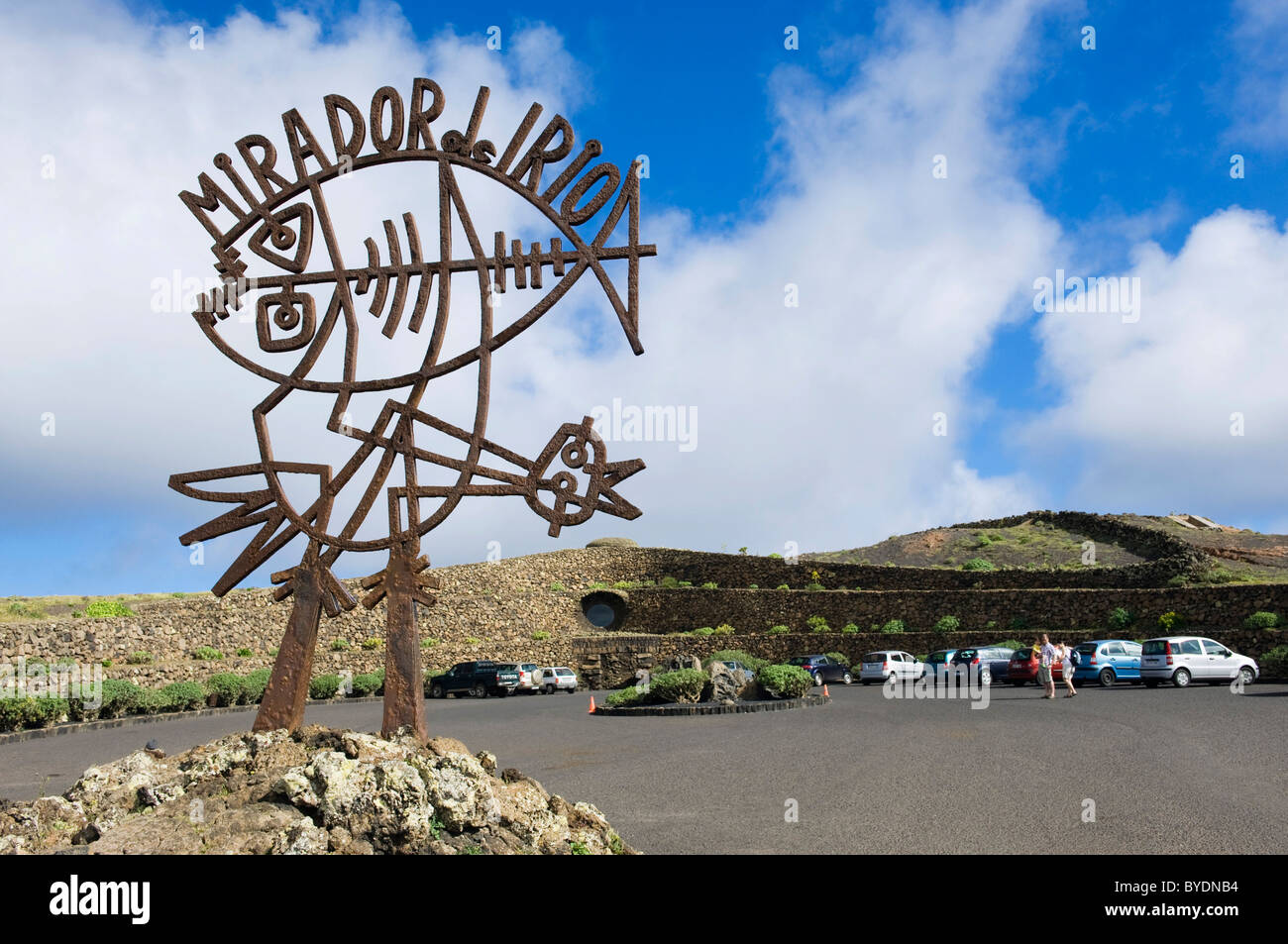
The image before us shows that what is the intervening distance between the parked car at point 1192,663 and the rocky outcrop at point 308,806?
67.8ft

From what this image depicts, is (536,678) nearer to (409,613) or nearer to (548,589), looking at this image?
(548,589)

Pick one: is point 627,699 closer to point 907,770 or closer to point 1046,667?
point 1046,667

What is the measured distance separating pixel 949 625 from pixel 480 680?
16.1 m

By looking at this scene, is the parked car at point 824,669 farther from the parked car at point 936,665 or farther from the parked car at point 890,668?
the parked car at point 936,665

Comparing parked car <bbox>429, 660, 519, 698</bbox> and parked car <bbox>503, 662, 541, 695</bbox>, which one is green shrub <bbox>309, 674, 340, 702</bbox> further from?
parked car <bbox>503, 662, 541, 695</bbox>

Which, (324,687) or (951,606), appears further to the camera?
(951,606)

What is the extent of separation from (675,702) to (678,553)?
2625 centimetres

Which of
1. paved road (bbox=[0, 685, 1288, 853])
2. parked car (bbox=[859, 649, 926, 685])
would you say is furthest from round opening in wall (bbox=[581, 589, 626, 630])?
paved road (bbox=[0, 685, 1288, 853])

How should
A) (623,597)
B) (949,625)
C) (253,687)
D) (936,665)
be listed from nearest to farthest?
(253,687)
(936,665)
(949,625)
(623,597)

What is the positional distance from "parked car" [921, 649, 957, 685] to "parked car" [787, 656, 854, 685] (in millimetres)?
2711

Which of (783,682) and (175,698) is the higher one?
(783,682)

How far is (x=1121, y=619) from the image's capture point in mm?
29750

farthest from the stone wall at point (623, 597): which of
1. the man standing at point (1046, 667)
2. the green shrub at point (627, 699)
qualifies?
the green shrub at point (627, 699)

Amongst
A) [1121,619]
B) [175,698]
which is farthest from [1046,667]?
[175,698]
